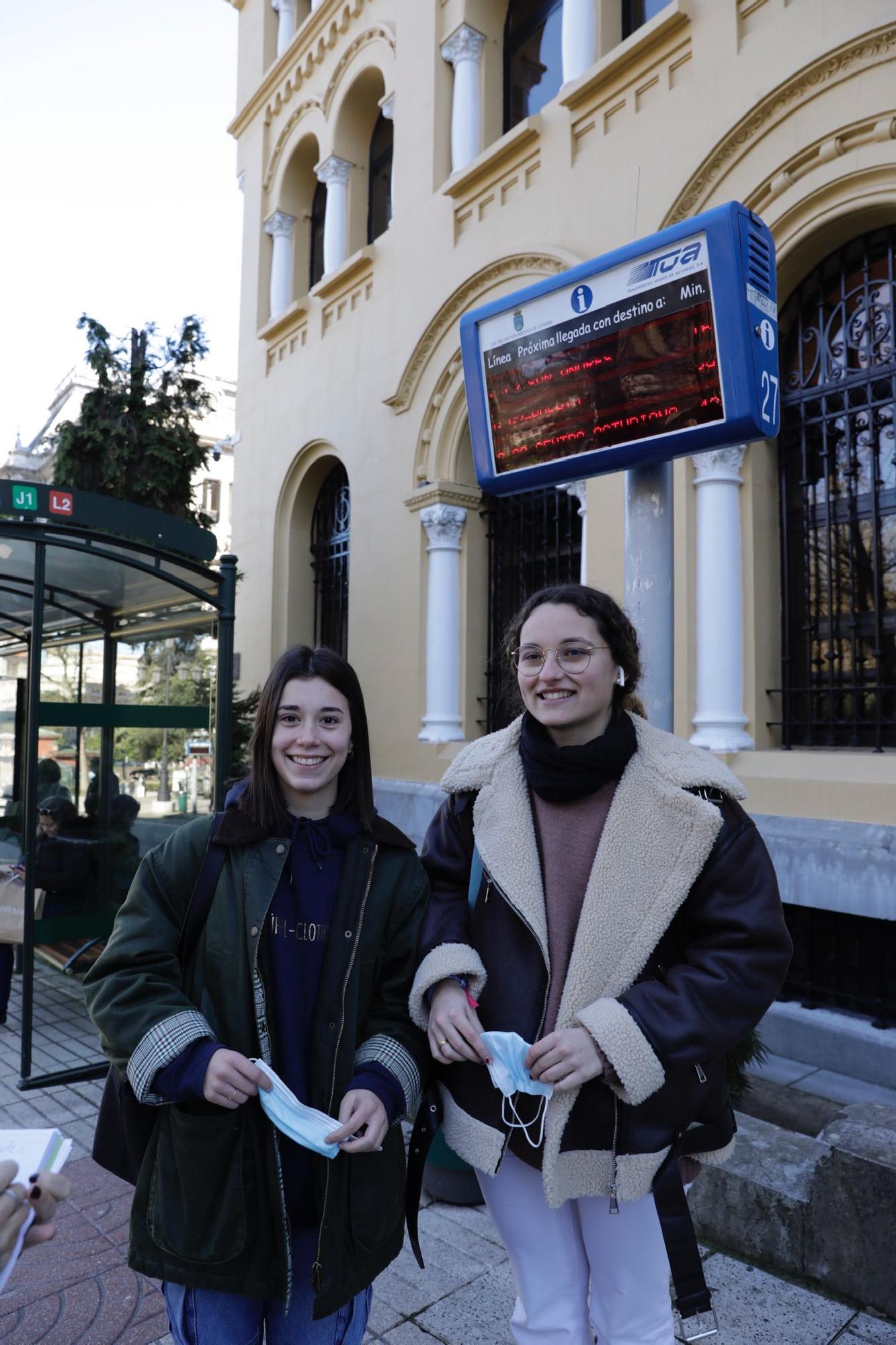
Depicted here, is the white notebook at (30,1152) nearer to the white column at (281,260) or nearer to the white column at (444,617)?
the white column at (444,617)

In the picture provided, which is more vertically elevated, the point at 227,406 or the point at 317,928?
the point at 227,406

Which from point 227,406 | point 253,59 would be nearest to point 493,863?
point 253,59

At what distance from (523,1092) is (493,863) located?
0.47m

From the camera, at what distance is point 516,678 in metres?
Result: 2.22

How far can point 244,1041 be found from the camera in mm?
1872

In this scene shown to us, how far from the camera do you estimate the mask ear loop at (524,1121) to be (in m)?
1.90

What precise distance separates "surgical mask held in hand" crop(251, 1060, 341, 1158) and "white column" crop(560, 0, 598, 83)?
27.7 feet

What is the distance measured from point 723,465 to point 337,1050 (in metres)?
5.33

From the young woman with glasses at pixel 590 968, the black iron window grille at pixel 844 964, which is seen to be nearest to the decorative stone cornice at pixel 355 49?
the black iron window grille at pixel 844 964

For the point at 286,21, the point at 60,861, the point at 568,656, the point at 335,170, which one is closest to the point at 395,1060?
the point at 568,656

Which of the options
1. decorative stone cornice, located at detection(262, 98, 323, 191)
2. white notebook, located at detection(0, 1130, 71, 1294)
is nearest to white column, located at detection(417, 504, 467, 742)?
decorative stone cornice, located at detection(262, 98, 323, 191)

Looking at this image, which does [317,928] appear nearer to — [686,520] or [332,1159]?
[332,1159]

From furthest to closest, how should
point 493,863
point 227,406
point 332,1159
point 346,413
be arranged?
1. point 227,406
2. point 346,413
3. point 493,863
4. point 332,1159

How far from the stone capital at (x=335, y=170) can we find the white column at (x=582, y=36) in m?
4.21
